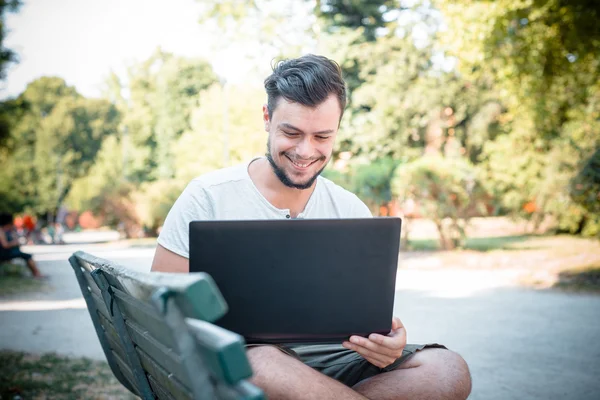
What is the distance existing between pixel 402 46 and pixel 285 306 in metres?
26.8

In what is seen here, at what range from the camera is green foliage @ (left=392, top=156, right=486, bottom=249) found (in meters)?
15.1

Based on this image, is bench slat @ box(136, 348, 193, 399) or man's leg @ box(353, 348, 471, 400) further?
man's leg @ box(353, 348, 471, 400)

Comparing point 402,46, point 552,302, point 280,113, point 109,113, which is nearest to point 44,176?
point 109,113

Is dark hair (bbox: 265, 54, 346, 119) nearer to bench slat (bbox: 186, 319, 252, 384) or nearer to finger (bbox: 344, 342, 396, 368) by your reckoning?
finger (bbox: 344, 342, 396, 368)

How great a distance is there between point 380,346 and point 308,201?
37.9 inches

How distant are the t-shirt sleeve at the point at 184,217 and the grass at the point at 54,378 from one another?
2339mm

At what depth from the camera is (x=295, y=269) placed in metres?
1.77

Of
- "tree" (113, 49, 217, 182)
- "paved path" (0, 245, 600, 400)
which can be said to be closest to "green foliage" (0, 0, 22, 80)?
"paved path" (0, 245, 600, 400)

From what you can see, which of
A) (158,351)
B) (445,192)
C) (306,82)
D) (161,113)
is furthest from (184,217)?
(161,113)

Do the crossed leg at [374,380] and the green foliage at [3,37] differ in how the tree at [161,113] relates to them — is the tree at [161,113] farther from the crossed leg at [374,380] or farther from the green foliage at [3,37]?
the crossed leg at [374,380]

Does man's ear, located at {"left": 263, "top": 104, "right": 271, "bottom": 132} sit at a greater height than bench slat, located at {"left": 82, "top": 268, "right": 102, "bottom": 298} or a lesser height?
greater

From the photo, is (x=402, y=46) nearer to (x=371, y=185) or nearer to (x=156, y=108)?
(x=371, y=185)

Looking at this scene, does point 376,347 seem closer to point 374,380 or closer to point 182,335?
point 374,380

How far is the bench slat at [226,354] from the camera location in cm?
93
